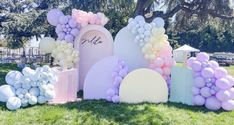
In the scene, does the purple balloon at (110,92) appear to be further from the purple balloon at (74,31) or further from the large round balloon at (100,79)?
the purple balloon at (74,31)

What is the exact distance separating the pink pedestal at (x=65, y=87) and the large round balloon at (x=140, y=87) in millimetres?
1467

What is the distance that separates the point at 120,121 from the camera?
22.6 feet

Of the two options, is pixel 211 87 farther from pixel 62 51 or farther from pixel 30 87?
pixel 62 51

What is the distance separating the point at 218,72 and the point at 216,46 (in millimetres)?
43058

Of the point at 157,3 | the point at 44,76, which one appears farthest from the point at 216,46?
the point at 44,76

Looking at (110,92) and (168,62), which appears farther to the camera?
(168,62)

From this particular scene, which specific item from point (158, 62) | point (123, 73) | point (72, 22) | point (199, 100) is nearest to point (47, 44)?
point (72, 22)

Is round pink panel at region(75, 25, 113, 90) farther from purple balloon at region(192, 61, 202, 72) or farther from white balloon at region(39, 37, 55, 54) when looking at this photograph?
purple balloon at region(192, 61, 202, 72)

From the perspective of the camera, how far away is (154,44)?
9.04 meters

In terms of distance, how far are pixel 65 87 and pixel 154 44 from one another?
Result: 253 centimetres

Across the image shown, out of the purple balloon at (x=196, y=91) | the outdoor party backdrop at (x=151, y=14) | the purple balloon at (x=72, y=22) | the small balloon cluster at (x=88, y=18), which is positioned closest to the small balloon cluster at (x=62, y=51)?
the purple balloon at (x=72, y=22)

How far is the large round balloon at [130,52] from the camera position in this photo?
9.53 meters

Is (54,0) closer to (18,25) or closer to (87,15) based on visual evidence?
(18,25)

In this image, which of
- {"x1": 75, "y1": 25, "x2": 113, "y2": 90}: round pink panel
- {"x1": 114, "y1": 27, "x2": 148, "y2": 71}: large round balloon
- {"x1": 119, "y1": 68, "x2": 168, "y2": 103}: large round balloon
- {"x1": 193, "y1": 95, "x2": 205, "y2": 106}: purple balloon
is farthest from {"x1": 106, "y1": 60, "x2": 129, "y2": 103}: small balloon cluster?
{"x1": 75, "y1": 25, "x2": 113, "y2": 90}: round pink panel
